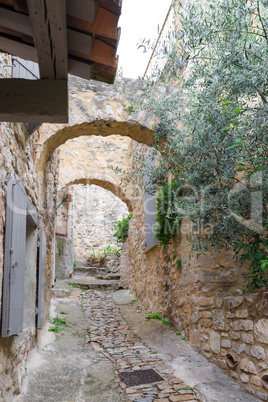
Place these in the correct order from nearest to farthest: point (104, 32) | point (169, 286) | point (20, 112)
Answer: point (104, 32), point (20, 112), point (169, 286)

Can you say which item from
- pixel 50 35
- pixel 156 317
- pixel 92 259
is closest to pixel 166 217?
pixel 156 317

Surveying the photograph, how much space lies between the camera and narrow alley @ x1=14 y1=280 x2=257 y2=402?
3344 mm

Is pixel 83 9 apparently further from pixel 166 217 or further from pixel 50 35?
pixel 166 217

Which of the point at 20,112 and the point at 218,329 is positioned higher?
the point at 20,112

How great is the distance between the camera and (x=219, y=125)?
12.0 ft

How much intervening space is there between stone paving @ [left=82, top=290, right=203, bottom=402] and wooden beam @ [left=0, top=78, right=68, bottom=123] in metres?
2.73

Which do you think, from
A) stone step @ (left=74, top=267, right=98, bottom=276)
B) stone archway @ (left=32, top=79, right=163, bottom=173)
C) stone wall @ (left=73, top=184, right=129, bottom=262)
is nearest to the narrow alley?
stone archway @ (left=32, top=79, right=163, bottom=173)

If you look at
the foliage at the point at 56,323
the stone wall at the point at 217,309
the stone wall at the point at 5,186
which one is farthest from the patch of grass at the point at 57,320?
the stone wall at the point at 5,186

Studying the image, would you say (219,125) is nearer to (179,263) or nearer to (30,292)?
(179,263)

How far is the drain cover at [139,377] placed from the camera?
3.65 metres

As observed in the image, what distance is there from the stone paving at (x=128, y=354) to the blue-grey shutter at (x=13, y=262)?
4.68 feet

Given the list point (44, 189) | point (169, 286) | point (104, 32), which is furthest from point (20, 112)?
point (169, 286)

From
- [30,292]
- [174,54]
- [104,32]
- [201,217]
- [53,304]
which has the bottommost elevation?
[53,304]

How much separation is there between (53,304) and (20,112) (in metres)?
6.61
